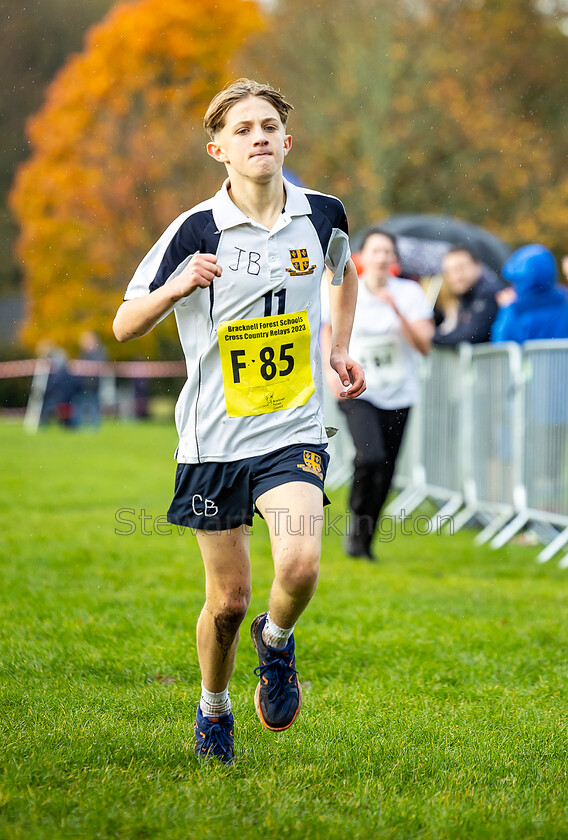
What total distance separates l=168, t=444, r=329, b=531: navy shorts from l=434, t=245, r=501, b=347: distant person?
230 inches

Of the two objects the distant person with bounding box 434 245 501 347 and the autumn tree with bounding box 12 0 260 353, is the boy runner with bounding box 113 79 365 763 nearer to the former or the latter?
the distant person with bounding box 434 245 501 347

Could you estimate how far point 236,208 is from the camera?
3.67 metres

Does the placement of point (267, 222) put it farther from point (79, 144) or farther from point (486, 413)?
point (79, 144)

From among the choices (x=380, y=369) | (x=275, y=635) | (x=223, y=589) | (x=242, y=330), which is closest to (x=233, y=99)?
(x=242, y=330)

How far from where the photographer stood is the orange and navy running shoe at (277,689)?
358 cm

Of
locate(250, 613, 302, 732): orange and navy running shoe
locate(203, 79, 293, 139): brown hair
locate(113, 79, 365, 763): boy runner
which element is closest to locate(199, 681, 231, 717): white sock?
locate(113, 79, 365, 763): boy runner

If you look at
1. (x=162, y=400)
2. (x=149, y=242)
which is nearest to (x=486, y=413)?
(x=149, y=242)

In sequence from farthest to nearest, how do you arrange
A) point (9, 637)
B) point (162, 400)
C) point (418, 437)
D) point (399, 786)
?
point (162, 400)
point (418, 437)
point (9, 637)
point (399, 786)

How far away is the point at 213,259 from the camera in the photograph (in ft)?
11.2

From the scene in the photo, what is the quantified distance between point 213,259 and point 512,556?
5416 millimetres

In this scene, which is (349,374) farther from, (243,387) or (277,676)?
(277,676)

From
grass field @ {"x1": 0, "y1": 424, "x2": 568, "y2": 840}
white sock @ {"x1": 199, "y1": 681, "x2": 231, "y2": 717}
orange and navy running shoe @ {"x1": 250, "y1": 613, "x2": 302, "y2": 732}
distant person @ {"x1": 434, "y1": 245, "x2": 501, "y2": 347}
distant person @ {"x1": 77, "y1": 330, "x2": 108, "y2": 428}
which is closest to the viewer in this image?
grass field @ {"x1": 0, "y1": 424, "x2": 568, "y2": 840}

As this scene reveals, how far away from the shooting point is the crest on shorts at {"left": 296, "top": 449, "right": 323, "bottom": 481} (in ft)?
11.8

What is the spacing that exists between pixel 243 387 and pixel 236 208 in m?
0.63
